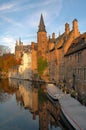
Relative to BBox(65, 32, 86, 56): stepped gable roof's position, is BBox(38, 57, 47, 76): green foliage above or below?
below

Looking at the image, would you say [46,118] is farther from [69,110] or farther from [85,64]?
[85,64]

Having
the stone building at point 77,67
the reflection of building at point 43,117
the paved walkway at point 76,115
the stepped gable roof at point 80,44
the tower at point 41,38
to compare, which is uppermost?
the tower at point 41,38

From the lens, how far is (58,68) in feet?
177

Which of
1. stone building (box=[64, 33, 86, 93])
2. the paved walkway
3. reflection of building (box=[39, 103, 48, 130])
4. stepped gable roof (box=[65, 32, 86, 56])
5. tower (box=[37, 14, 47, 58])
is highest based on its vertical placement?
tower (box=[37, 14, 47, 58])

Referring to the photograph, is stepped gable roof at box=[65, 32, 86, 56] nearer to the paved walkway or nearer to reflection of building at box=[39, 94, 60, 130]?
reflection of building at box=[39, 94, 60, 130]

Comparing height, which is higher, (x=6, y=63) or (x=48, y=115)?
(x=6, y=63)

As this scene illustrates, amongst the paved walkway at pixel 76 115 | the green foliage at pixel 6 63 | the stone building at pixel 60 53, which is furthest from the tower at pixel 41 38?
the paved walkway at pixel 76 115

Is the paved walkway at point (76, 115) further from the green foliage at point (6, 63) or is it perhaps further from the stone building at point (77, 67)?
the green foliage at point (6, 63)

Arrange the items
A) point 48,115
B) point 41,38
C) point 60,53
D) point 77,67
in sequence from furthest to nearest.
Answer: point 41,38
point 60,53
point 77,67
point 48,115

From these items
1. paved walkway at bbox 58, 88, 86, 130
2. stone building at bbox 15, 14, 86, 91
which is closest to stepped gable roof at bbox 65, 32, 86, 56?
stone building at bbox 15, 14, 86, 91

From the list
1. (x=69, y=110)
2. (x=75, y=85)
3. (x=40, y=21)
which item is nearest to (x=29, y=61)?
(x=40, y=21)

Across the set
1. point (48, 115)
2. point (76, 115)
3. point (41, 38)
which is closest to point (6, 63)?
point (41, 38)

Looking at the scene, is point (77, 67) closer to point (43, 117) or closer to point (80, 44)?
point (80, 44)

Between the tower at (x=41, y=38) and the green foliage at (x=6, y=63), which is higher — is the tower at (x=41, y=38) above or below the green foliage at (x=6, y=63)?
above
